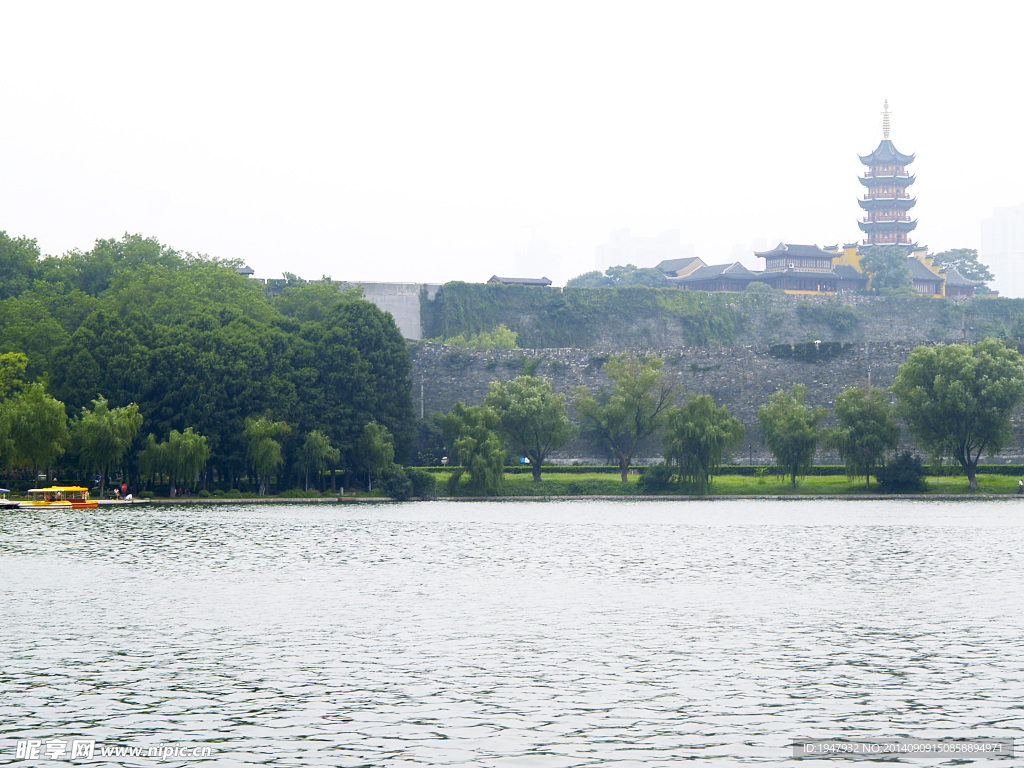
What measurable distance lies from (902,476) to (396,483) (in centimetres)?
1835

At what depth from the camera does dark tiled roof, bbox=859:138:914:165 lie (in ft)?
331

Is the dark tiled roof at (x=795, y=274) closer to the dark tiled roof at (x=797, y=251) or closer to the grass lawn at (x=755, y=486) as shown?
the dark tiled roof at (x=797, y=251)

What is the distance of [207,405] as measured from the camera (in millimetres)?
41469

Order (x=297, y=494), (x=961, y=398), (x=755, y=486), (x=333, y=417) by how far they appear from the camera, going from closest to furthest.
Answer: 1. (x=961, y=398)
2. (x=297, y=494)
3. (x=333, y=417)
4. (x=755, y=486)

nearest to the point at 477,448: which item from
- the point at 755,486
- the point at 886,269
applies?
the point at 755,486

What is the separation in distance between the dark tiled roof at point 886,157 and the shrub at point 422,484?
231 feet

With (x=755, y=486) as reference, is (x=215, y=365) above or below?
above

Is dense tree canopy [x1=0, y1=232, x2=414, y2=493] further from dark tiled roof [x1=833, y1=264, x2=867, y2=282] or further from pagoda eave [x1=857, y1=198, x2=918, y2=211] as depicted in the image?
pagoda eave [x1=857, y1=198, x2=918, y2=211]

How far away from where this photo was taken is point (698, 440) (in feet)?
138

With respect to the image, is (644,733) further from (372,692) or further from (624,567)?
(624,567)

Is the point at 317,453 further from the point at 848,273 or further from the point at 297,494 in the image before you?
the point at 848,273

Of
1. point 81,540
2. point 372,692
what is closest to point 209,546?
point 81,540

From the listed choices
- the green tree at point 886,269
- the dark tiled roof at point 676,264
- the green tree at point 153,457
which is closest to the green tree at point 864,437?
the green tree at point 153,457

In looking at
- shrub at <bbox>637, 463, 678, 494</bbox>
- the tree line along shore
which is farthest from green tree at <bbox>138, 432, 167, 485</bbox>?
shrub at <bbox>637, 463, 678, 494</bbox>
